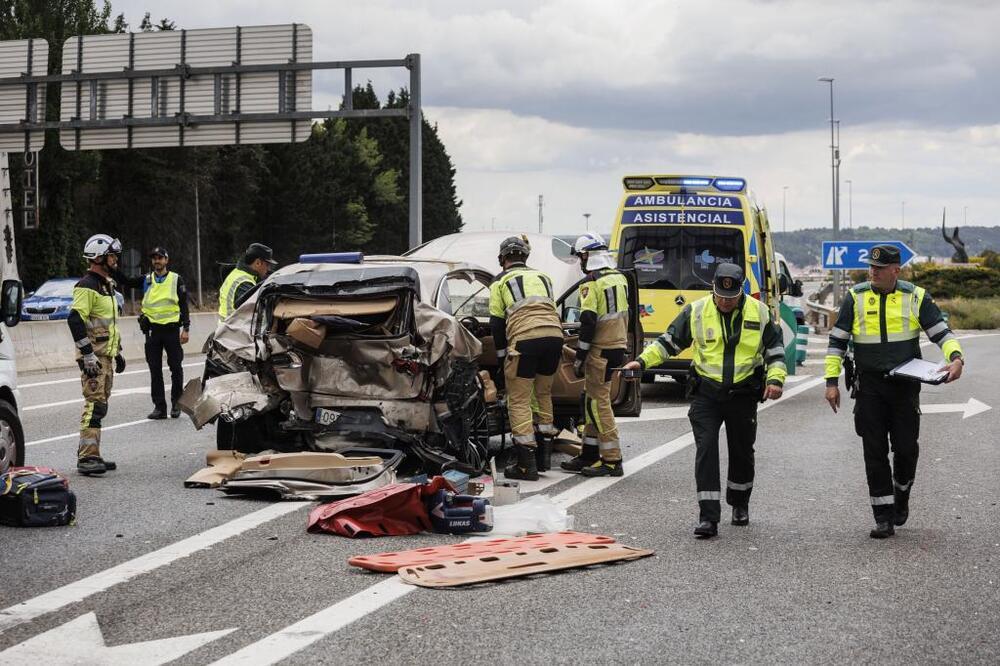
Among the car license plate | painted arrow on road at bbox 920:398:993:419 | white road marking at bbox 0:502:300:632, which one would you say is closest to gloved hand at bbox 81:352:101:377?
the car license plate

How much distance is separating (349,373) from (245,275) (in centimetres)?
394

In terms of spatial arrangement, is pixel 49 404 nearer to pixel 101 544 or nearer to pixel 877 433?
pixel 101 544

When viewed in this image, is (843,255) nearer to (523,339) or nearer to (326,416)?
(523,339)

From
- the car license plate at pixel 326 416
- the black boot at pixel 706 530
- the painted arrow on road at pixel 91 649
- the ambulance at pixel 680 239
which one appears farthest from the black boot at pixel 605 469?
the ambulance at pixel 680 239

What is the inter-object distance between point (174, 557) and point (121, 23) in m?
54.4

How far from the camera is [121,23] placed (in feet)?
190

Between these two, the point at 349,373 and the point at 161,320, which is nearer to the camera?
the point at 349,373

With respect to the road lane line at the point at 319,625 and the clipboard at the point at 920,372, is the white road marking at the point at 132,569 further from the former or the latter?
the clipboard at the point at 920,372

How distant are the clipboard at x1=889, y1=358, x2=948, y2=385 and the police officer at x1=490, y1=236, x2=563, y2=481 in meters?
2.90

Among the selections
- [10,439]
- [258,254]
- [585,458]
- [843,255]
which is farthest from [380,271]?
[843,255]

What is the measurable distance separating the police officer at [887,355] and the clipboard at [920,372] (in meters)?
0.07

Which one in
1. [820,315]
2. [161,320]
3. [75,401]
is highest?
[161,320]

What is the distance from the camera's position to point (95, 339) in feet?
34.9

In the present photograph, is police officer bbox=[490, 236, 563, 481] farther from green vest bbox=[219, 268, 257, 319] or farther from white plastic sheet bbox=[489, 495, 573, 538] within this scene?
green vest bbox=[219, 268, 257, 319]
